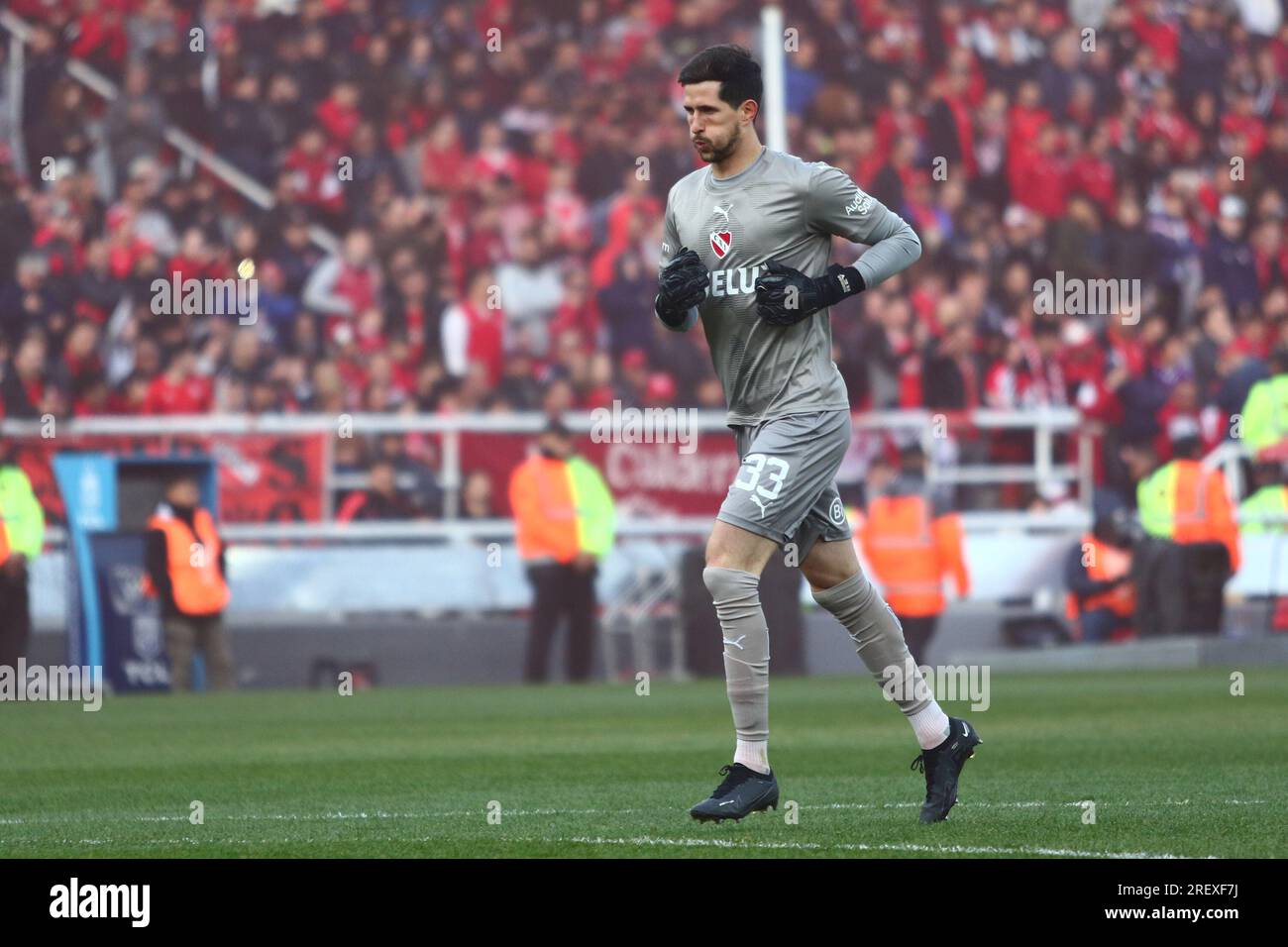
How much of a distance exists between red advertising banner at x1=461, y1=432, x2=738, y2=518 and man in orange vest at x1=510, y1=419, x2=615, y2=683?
0.66 metres

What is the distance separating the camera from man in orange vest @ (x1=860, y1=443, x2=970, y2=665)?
1728 cm

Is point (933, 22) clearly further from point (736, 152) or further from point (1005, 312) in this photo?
point (736, 152)

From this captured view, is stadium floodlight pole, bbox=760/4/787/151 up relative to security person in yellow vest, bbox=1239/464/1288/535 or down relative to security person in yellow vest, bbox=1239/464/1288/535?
up

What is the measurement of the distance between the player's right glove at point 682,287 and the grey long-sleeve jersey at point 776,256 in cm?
15

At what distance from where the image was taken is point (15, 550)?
1664 cm

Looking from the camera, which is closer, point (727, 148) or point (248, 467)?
point (727, 148)

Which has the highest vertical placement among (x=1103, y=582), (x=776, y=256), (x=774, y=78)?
(x=774, y=78)

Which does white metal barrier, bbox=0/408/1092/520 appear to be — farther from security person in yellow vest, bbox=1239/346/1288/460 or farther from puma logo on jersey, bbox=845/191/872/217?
puma logo on jersey, bbox=845/191/872/217

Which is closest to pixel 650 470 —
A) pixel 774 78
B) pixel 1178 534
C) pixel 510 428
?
pixel 510 428

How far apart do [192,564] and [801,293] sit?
1041 centimetres

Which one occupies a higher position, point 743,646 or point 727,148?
point 727,148

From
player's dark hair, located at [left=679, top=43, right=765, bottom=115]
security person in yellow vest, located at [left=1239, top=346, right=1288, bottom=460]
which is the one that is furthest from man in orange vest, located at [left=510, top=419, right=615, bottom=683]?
player's dark hair, located at [left=679, top=43, right=765, bottom=115]

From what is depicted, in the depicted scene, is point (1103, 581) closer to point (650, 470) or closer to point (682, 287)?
point (650, 470)

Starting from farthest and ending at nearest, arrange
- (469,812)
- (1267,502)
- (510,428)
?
(1267,502), (510,428), (469,812)
